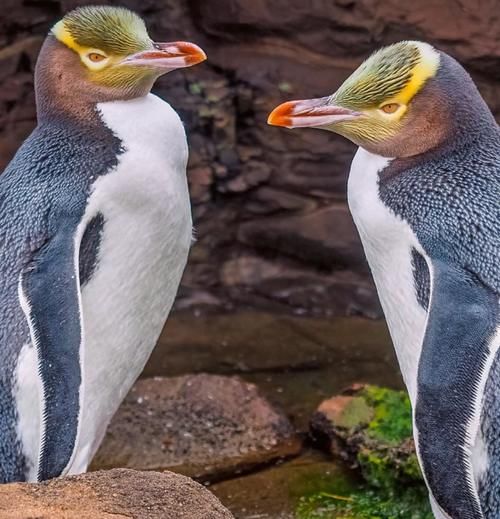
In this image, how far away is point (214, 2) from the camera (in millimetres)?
5859

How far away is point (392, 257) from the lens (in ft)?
11.7

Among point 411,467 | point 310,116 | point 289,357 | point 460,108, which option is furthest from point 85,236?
point 289,357

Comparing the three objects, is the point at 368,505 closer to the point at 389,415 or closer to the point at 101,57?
the point at 389,415

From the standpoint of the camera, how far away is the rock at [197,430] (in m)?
4.52

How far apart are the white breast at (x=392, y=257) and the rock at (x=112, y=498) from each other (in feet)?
2.18

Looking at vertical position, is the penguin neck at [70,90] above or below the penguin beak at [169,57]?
below

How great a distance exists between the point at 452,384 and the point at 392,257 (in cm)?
42

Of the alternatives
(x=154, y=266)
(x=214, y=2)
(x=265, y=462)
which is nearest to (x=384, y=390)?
(x=265, y=462)

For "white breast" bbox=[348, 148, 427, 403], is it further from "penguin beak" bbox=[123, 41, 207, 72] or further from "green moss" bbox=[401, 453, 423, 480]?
"green moss" bbox=[401, 453, 423, 480]

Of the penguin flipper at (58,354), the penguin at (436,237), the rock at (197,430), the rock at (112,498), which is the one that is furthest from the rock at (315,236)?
the rock at (112,498)

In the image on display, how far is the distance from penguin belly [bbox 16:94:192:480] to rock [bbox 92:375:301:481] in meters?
0.64

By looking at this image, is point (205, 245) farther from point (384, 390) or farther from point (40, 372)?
point (40, 372)

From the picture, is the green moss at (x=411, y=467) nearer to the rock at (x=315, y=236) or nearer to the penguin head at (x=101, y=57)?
the penguin head at (x=101, y=57)

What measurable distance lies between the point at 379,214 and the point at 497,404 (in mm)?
593
